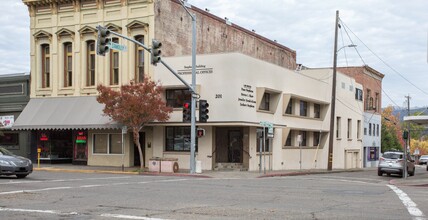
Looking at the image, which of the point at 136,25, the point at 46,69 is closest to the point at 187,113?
the point at 136,25

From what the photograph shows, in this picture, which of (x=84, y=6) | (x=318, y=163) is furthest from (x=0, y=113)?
(x=318, y=163)

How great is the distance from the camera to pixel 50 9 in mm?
36438

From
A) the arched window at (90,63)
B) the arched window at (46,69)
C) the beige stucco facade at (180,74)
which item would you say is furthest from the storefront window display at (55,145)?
the arched window at (90,63)

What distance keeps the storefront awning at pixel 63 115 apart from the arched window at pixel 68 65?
128 cm

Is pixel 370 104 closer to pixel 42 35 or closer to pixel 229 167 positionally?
pixel 229 167

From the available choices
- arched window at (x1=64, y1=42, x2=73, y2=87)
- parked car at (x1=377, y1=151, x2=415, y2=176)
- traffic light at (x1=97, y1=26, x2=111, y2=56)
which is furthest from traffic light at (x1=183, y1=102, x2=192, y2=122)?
parked car at (x1=377, y1=151, x2=415, y2=176)

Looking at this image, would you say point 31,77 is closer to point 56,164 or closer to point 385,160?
point 56,164

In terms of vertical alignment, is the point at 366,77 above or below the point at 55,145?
above

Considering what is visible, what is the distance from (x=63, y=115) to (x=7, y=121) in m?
5.86

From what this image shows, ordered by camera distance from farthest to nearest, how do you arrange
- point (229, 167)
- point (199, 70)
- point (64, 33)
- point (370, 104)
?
1. point (370, 104)
2. point (64, 33)
3. point (229, 167)
4. point (199, 70)

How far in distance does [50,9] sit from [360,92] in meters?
32.6

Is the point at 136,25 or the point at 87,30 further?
the point at 87,30

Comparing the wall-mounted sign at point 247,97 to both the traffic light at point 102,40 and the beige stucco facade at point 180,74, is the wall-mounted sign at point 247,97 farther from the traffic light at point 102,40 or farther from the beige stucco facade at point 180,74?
the traffic light at point 102,40

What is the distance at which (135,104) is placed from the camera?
28859 mm
